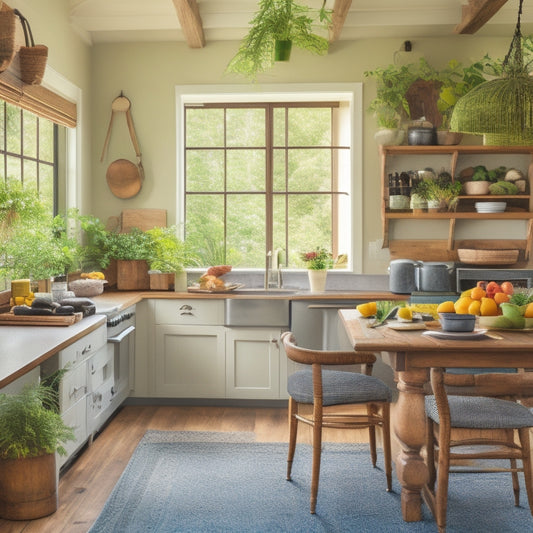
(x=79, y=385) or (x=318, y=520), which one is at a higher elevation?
(x=79, y=385)

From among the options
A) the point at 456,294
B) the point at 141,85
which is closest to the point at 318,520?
the point at 456,294

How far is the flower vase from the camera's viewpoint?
17.9ft

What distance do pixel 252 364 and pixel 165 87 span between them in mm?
2360

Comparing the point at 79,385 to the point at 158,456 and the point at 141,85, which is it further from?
the point at 141,85

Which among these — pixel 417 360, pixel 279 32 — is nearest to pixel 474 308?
pixel 417 360

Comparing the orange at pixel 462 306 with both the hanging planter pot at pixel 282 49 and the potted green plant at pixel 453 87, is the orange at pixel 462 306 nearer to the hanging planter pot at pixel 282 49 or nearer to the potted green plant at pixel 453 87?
the hanging planter pot at pixel 282 49

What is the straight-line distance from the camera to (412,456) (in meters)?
3.13

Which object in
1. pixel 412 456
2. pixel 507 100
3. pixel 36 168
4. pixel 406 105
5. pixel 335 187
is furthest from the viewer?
pixel 335 187

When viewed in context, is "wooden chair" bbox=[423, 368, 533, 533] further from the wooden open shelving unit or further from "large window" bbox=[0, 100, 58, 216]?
"large window" bbox=[0, 100, 58, 216]

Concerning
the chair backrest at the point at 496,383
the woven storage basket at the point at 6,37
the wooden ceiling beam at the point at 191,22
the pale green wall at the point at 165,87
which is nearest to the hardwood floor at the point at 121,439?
the chair backrest at the point at 496,383

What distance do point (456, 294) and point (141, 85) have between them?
9.85ft

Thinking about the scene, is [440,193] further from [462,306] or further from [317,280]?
[462,306]

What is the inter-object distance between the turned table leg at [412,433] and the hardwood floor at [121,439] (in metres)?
0.90

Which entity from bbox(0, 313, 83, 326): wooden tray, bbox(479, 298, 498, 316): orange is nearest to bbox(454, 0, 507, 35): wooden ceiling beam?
bbox(479, 298, 498, 316): orange
